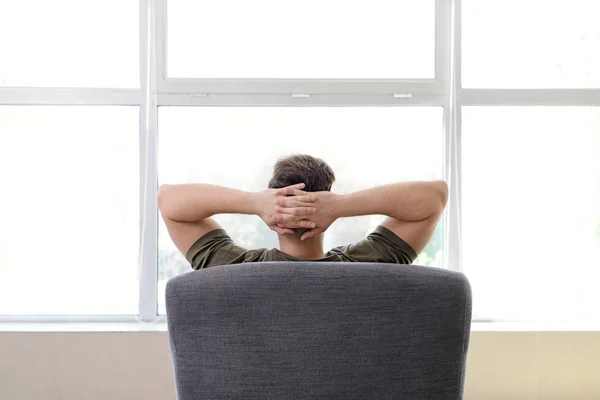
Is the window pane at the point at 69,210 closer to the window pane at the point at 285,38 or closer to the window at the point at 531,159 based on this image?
the window pane at the point at 285,38

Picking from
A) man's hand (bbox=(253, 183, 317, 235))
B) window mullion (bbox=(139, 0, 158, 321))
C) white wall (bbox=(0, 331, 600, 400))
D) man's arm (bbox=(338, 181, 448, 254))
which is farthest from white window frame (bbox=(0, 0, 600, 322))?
man's hand (bbox=(253, 183, 317, 235))

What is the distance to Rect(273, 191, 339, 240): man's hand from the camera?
5.21 ft

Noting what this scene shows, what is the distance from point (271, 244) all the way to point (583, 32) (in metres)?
1.57

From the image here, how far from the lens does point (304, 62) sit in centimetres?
295

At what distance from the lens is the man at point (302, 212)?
1.61 meters

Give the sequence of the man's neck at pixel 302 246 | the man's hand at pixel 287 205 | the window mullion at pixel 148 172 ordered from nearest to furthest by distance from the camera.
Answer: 1. the man's hand at pixel 287 205
2. the man's neck at pixel 302 246
3. the window mullion at pixel 148 172

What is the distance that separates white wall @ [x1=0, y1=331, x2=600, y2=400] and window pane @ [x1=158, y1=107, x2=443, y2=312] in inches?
11.7

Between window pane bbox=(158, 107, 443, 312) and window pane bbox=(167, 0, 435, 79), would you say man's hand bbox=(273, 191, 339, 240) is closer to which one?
window pane bbox=(158, 107, 443, 312)

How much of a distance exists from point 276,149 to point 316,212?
1.36 m

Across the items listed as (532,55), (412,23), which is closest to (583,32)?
A: (532,55)

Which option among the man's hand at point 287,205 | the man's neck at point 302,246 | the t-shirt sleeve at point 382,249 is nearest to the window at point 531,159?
the t-shirt sleeve at point 382,249

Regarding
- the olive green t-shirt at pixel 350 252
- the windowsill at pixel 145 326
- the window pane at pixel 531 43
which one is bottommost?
the windowsill at pixel 145 326

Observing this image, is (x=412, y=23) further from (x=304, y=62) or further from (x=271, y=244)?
(x=271, y=244)

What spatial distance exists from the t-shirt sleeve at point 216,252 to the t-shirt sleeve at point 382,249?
0.78 ft
